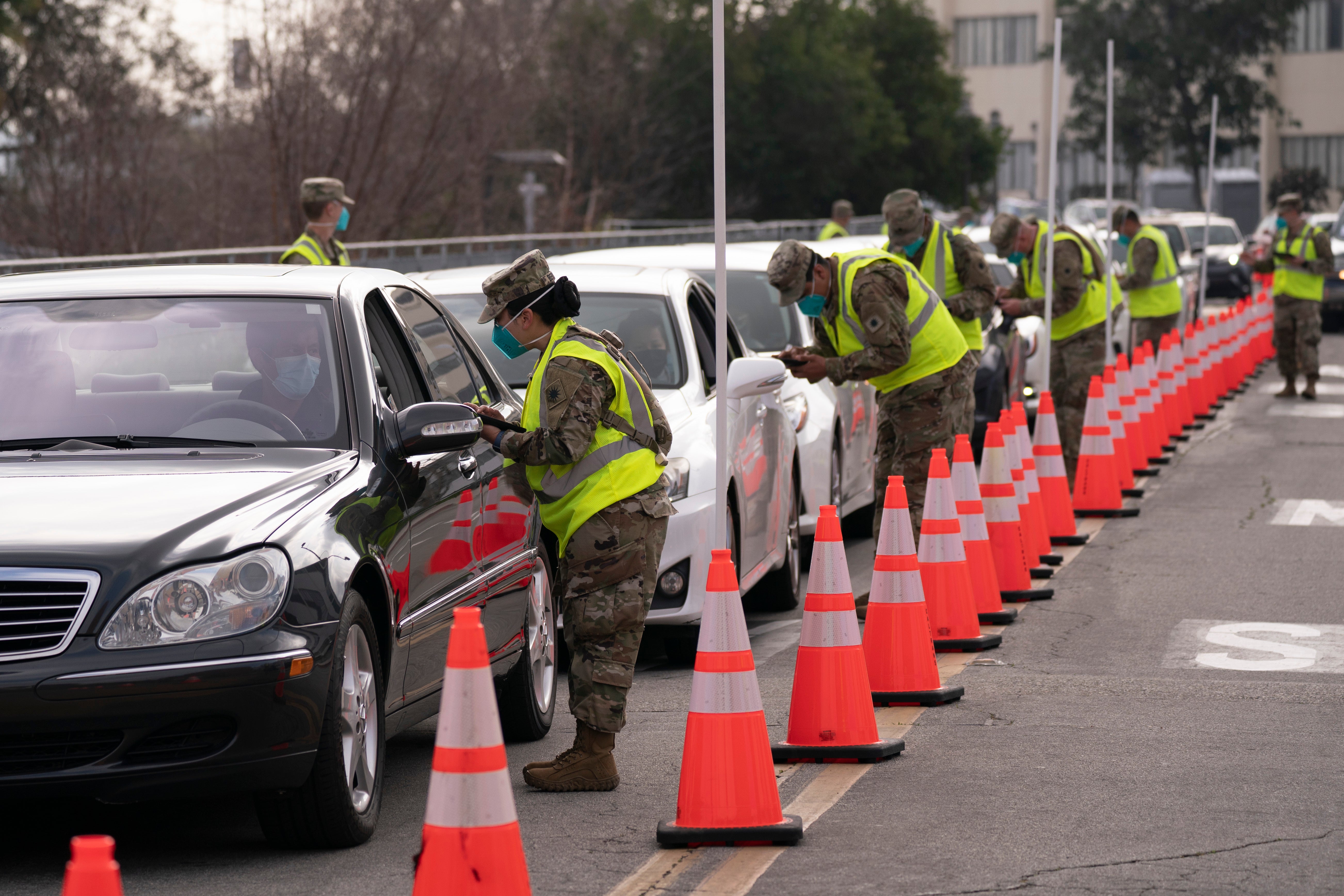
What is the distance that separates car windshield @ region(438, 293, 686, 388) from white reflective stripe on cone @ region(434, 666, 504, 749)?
4.82 m

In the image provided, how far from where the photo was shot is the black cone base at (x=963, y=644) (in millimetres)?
8539

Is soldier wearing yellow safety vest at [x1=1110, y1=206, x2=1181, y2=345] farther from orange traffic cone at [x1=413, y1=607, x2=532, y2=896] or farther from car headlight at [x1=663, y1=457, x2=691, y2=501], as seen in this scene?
orange traffic cone at [x1=413, y1=607, x2=532, y2=896]

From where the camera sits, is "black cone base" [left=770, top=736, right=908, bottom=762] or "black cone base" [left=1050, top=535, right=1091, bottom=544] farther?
"black cone base" [left=1050, top=535, right=1091, bottom=544]

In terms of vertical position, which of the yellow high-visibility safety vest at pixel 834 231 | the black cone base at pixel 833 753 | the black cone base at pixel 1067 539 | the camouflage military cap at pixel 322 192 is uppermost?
the camouflage military cap at pixel 322 192

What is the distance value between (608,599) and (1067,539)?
6591mm

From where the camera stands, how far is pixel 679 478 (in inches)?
322

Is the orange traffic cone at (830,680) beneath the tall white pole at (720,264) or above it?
beneath

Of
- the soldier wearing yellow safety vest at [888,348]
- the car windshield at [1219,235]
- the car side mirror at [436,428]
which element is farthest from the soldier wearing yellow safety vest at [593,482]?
the car windshield at [1219,235]

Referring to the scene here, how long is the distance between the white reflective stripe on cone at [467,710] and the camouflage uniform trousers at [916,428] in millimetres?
5545

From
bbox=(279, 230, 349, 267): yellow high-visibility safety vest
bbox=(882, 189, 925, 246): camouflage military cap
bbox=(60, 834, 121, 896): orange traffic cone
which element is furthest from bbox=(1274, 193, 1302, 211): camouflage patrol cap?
bbox=(60, 834, 121, 896): orange traffic cone

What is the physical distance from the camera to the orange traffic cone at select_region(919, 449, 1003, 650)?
26.5 feet

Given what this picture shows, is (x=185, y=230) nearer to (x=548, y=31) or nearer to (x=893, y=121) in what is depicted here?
(x=548, y=31)

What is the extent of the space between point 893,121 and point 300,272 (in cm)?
4991

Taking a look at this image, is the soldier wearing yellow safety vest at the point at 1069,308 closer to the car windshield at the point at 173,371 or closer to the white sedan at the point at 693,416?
the white sedan at the point at 693,416
